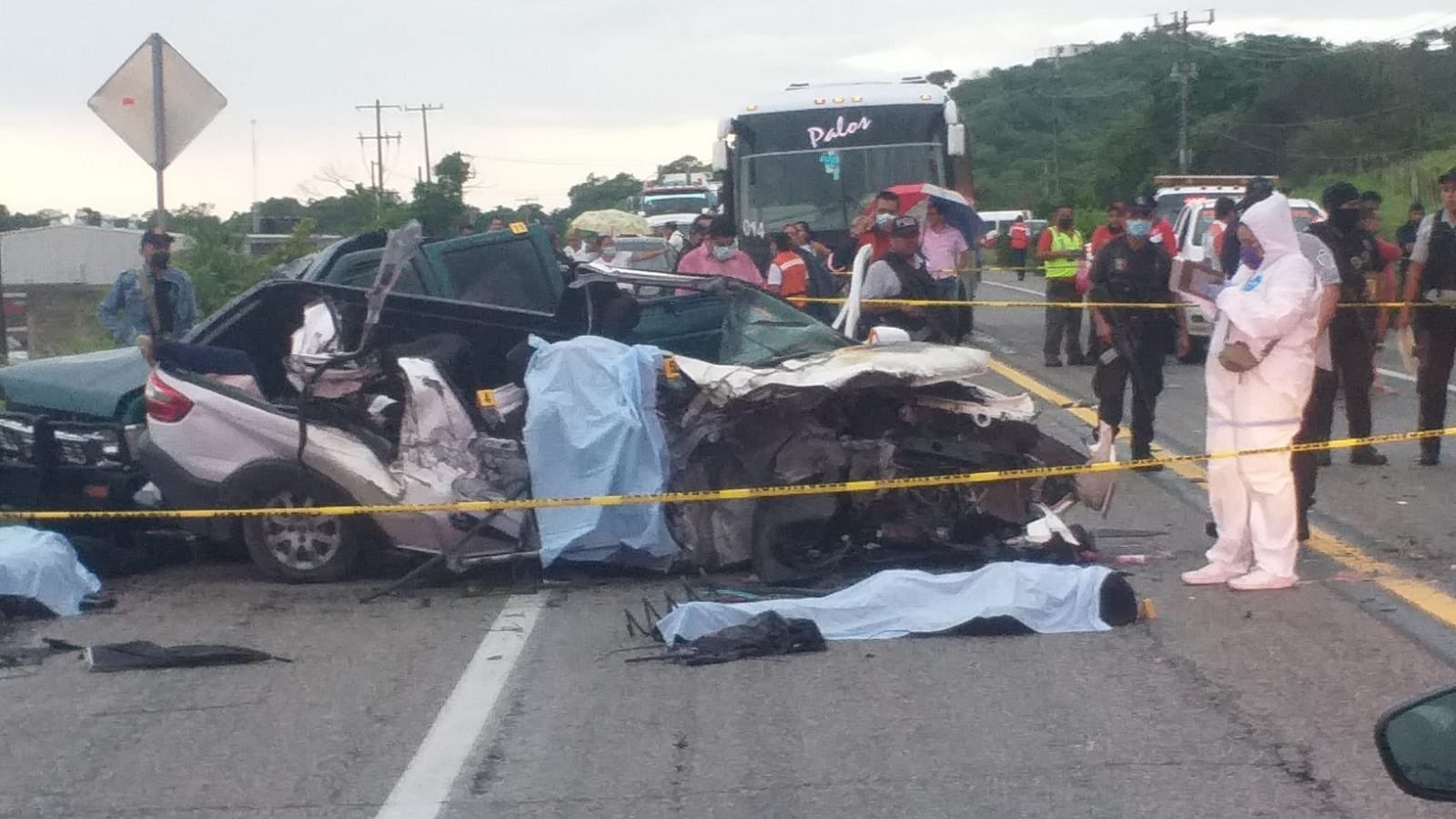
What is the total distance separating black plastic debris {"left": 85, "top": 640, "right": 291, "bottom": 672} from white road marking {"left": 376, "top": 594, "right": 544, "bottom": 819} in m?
0.94

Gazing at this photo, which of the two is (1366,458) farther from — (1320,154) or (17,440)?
(1320,154)

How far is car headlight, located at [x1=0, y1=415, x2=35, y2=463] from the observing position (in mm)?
9656

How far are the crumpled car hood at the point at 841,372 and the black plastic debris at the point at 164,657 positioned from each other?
2560mm

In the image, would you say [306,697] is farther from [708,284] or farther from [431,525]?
[708,284]

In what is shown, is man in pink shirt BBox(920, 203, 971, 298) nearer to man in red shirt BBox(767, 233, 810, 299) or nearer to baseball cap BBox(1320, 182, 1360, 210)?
man in red shirt BBox(767, 233, 810, 299)

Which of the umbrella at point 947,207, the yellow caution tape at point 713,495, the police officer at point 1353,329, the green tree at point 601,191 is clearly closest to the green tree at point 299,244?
the umbrella at point 947,207

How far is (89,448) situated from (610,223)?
17.6 metres

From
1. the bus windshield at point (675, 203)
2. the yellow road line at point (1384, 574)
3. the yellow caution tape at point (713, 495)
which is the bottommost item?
the yellow road line at point (1384, 574)

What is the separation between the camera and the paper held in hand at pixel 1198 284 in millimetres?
9227

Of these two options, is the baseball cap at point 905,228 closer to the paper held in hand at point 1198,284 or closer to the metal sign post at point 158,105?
the paper held in hand at point 1198,284

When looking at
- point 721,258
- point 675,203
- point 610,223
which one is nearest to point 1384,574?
point 721,258

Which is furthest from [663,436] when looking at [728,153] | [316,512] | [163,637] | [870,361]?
[728,153]

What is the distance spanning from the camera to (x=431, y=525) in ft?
30.5

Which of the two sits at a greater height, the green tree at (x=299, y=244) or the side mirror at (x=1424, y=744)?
the green tree at (x=299, y=244)
